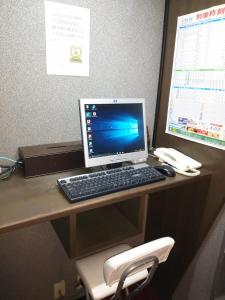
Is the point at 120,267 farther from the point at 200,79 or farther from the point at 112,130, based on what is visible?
the point at 200,79

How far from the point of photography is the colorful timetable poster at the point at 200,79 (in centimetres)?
121

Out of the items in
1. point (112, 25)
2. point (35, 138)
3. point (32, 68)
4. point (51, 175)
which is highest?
point (112, 25)

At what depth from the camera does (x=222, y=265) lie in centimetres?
136

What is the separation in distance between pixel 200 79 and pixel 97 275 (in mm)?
1142

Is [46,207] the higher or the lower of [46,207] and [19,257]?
the higher

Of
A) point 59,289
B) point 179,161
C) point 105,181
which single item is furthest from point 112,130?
point 59,289

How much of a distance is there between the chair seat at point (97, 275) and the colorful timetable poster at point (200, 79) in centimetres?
79

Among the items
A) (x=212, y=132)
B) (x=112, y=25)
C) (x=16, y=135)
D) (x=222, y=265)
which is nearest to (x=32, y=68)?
(x=16, y=135)

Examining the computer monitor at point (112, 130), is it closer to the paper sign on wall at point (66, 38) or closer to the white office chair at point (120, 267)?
the paper sign on wall at point (66, 38)

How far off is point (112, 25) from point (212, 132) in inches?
32.4

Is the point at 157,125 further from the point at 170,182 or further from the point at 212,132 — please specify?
the point at 170,182

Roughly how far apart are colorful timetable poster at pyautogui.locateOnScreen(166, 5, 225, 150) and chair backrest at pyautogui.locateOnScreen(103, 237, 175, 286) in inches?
24.8

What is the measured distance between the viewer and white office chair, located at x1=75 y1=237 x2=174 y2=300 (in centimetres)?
89

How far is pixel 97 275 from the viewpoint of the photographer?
1.11 metres
